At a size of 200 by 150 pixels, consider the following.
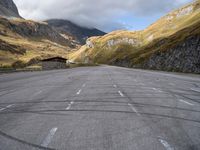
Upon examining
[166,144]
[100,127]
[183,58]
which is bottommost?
[183,58]

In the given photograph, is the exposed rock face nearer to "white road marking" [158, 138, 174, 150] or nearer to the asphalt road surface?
the asphalt road surface

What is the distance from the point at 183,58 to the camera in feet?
248

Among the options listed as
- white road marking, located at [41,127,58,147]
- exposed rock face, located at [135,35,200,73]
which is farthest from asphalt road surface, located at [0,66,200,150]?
exposed rock face, located at [135,35,200,73]

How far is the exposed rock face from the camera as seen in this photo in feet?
220

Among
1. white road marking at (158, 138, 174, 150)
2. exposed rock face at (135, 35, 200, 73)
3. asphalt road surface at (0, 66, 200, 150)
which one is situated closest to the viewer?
white road marking at (158, 138, 174, 150)

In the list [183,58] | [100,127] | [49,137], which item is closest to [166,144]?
[100,127]

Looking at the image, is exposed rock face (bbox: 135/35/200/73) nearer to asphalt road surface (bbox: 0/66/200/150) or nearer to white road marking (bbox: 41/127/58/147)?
asphalt road surface (bbox: 0/66/200/150)

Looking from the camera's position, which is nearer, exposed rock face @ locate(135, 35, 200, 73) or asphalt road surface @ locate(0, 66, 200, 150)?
asphalt road surface @ locate(0, 66, 200, 150)

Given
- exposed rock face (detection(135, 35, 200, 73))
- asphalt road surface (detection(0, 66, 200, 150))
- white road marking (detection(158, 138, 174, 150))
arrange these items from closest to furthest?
white road marking (detection(158, 138, 174, 150)) → asphalt road surface (detection(0, 66, 200, 150)) → exposed rock face (detection(135, 35, 200, 73))

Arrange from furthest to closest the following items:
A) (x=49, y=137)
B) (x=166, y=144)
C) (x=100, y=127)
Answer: (x=100, y=127)
(x=49, y=137)
(x=166, y=144)

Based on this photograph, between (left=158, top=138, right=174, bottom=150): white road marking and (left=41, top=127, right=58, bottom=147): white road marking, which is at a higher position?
(left=158, top=138, right=174, bottom=150): white road marking

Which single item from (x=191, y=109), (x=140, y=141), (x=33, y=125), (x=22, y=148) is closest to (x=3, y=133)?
(x=33, y=125)

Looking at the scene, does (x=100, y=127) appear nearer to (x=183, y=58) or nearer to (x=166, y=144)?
(x=166, y=144)

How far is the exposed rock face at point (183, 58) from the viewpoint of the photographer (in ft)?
220
